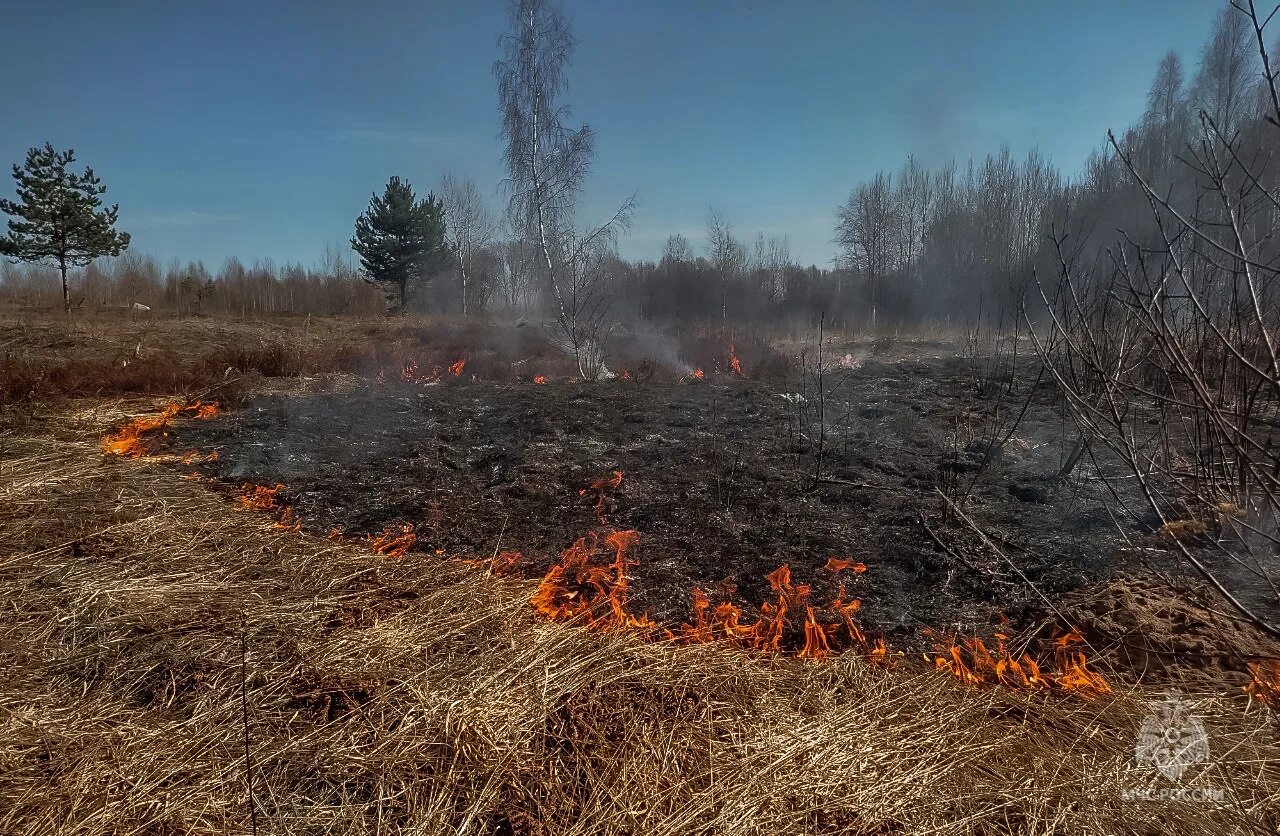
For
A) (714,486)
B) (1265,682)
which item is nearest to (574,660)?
(714,486)

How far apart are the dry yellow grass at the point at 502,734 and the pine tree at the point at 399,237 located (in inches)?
932

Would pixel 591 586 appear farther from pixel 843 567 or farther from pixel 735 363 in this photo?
pixel 735 363

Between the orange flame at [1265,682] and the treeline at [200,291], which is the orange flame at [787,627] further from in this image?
the treeline at [200,291]

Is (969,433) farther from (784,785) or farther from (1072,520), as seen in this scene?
(784,785)

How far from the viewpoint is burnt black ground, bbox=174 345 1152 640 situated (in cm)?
351

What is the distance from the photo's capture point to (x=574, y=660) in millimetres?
2691

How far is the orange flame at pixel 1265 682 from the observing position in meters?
2.39

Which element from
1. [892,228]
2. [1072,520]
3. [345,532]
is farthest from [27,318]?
[892,228]

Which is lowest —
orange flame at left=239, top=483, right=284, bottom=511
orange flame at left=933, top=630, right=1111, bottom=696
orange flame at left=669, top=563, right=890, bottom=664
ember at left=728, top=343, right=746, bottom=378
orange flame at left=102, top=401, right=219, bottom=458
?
orange flame at left=933, top=630, right=1111, bottom=696

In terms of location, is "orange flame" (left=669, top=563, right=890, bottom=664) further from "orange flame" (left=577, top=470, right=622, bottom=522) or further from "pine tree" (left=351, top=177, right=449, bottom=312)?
"pine tree" (left=351, top=177, right=449, bottom=312)

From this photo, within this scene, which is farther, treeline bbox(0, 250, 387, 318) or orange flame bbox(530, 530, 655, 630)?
treeline bbox(0, 250, 387, 318)

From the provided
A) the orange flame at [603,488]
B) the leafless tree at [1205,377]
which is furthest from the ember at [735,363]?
the orange flame at [603,488]

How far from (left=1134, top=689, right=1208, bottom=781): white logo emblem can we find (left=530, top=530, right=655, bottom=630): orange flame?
6.06 ft

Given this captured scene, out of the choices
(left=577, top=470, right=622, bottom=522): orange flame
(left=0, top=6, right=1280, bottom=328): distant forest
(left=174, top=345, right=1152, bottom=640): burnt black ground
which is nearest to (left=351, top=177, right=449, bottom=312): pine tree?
(left=0, top=6, right=1280, bottom=328): distant forest
